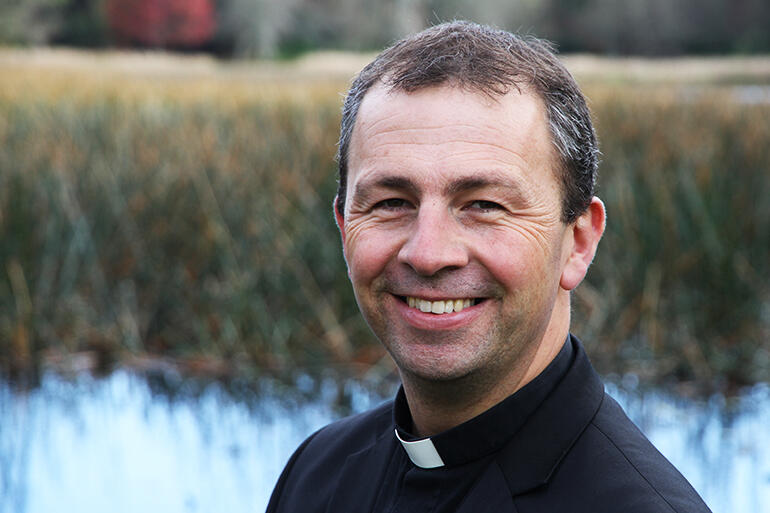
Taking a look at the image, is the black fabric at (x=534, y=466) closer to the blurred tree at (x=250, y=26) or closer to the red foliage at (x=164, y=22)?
the red foliage at (x=164, y=22)

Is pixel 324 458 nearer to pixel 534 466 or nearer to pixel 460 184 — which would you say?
pixel 534 466

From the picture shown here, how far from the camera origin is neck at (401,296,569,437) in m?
1.54

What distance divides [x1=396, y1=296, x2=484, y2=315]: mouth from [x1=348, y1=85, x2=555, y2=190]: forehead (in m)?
0.20

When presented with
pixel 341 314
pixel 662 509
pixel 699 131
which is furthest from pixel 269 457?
pixel 699 131

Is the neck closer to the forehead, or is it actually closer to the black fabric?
the black fabric

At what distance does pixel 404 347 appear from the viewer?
1.52 m

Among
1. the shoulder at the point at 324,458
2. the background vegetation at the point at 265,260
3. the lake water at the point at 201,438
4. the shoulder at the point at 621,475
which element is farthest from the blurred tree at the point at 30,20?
the shoulder at the point at 621,475

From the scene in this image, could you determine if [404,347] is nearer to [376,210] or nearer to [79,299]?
[376,210]

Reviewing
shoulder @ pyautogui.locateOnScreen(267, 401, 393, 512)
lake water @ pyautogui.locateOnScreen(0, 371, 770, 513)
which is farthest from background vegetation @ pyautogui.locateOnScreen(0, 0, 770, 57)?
shoulder @ pyautogui.locateOnScreen(267, 401, 393, 512)

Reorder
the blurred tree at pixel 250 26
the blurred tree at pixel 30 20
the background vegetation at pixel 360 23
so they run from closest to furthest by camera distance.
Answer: the blurred tree at pixel 30 20 → the background vegetation at pixel 360 23 → the blurred tree at pixel 250 26

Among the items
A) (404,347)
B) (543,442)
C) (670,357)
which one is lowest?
(670,357)

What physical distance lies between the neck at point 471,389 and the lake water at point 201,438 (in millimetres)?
2906

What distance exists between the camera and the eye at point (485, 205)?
1.49 metres

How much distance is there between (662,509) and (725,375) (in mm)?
4361
